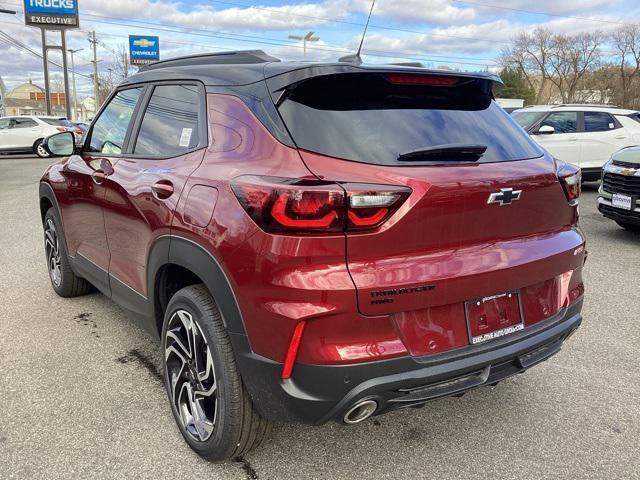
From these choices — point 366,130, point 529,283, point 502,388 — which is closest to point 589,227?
point 502,388

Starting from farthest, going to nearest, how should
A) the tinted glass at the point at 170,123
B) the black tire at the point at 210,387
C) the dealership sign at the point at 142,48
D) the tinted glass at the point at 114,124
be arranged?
1. the dealership sign at the point at 142,48
2. the tinted glass at the point at 114,124
3. the tinted glass at the point at 170,123
4. the black tire at the point at 210,387

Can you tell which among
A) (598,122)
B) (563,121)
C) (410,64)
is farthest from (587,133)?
(410,64)

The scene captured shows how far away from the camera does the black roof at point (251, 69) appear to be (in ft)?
7.20

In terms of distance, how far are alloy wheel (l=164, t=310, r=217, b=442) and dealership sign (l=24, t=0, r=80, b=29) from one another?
42.2 meters

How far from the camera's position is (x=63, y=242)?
13.8ft

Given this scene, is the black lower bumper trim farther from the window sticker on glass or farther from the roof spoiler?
the window sticker on glass

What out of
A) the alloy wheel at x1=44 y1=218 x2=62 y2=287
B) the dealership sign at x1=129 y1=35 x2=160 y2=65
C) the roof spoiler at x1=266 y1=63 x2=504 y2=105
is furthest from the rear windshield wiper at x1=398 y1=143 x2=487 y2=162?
the dealership sign at x1=129 y1=35 x2=160 y2=65

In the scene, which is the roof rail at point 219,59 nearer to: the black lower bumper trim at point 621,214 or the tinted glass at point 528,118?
the black lower bumper trim at point 621,214

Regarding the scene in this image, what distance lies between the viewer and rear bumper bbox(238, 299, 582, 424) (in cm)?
194

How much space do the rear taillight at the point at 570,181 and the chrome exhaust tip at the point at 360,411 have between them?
4.53ft

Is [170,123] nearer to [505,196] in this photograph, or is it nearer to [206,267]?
[206,267]

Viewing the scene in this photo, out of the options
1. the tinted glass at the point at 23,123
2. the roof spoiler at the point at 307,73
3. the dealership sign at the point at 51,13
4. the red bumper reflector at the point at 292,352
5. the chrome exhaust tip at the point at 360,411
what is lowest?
the tinted glass at the point at 23,123

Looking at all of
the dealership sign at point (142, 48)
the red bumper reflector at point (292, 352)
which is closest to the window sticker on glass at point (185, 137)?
the red bumper reflector at point (292, 352)

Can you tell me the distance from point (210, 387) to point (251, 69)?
4.66ft
